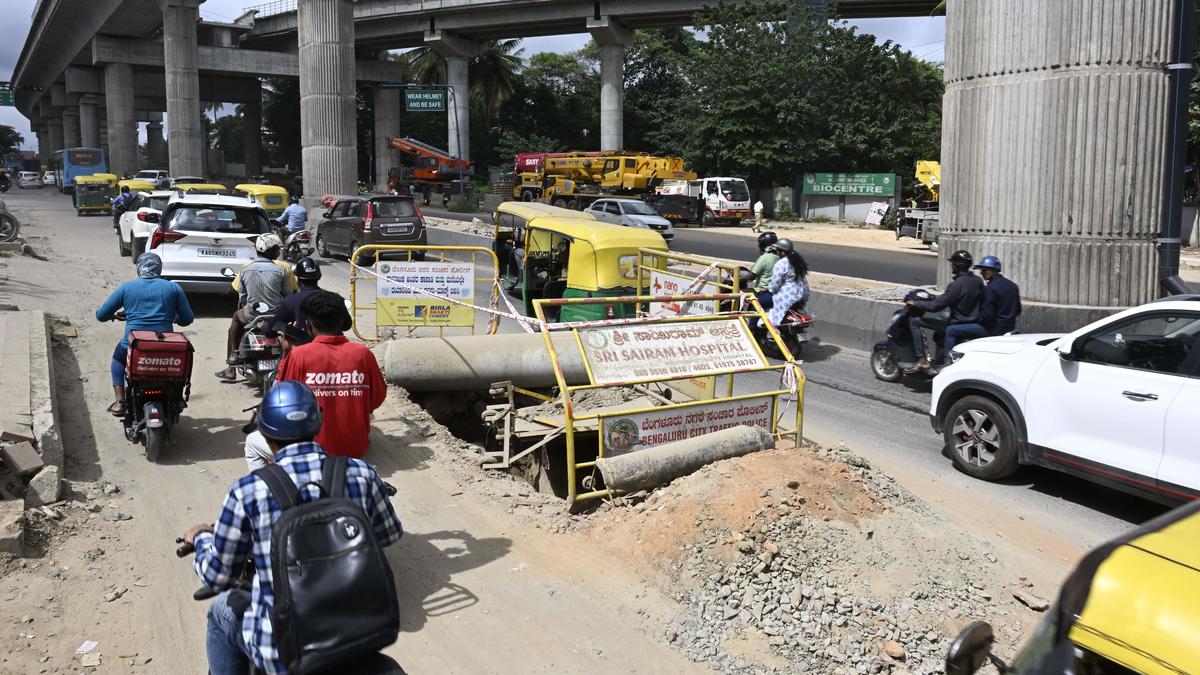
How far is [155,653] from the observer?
15.3 ft

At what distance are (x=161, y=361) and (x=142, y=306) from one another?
2.43 ft

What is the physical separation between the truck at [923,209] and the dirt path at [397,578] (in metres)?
27.6

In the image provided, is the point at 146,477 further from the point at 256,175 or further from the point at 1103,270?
the point at 256,175

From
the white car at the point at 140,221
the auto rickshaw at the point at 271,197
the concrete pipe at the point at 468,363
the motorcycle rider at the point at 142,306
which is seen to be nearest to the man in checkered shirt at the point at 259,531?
the motorcycle rider at the point at 142,306

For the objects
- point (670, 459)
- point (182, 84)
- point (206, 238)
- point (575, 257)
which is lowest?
point (670, 459)

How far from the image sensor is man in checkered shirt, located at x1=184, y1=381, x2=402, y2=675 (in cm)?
305

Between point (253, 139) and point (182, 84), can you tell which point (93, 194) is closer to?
point (182, 84)

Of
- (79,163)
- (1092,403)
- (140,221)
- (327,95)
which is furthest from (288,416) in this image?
(79,163)

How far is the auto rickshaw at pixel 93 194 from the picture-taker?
4153cm

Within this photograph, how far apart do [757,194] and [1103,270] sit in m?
37.4

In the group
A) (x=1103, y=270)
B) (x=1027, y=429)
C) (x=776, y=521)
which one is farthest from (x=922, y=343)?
(x=776, y=521)

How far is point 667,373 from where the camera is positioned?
22.5 feet

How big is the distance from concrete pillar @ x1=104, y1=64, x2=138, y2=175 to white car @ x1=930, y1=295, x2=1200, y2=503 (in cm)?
6415

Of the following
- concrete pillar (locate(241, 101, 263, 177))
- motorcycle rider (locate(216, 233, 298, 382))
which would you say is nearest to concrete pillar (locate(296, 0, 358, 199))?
motorcycle rider (locate(216, 233, 298, 382))
